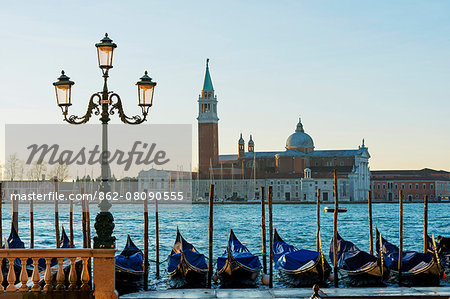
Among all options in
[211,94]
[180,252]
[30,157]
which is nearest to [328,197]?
[211,94]

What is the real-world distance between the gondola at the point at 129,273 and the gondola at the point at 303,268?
108 inches

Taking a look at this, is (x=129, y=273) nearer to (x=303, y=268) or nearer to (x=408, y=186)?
(x=303, y=268)

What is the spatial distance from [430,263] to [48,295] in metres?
8.48

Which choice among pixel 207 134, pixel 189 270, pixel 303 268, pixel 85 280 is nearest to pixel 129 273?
pixel 189 270

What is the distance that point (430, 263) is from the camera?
39.8 feet

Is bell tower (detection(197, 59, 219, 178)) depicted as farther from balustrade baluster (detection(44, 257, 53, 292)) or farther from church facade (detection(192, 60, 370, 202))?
balustrade baluster (detection(44, 257, 53, 292))

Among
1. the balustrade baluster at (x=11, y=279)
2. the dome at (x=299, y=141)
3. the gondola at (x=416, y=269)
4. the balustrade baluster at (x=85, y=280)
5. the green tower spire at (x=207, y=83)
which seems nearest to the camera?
the balustrade baluster at (x=11, y=279)

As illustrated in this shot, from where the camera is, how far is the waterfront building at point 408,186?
237 feet

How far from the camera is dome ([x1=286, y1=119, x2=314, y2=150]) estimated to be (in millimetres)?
70625

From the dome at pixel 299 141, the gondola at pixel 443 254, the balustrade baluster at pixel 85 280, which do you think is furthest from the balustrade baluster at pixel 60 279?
the dome at pixel 299 141

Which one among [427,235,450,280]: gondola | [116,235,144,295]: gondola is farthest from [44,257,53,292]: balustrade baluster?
[427,235,450,280]: gondola

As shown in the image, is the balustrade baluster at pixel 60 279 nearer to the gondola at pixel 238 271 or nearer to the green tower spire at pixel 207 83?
the gondola at pixel 238 271

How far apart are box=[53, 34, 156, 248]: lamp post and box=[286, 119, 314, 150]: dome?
65.0m

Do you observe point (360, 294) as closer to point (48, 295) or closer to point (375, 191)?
point (48, 295)
